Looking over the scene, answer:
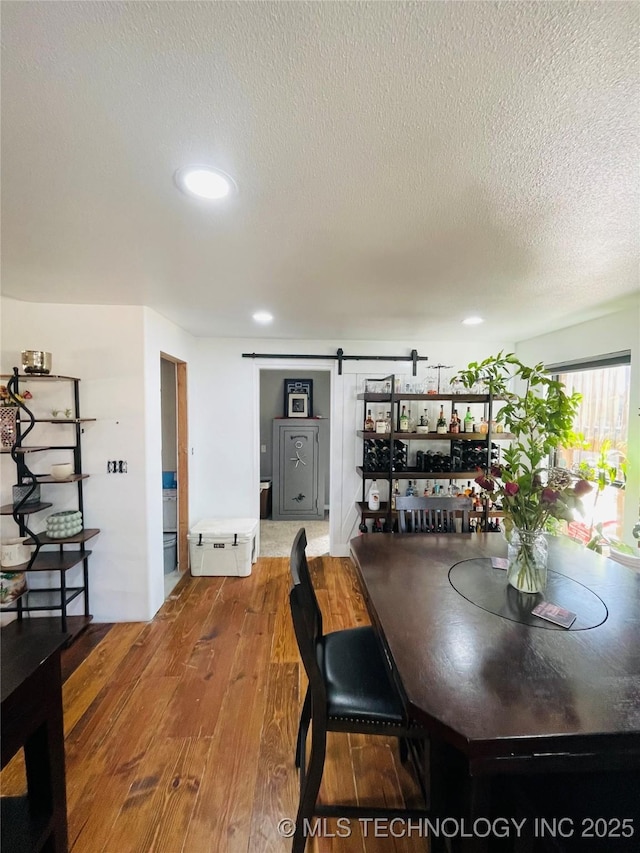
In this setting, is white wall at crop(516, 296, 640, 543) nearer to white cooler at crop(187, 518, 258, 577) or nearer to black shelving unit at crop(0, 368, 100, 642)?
white cooler at crop(187, 518, 258, 577)

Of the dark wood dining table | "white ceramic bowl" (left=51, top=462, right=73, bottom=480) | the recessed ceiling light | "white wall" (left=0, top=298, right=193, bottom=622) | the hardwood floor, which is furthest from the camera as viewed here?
"white wall" (left=0, top=298, right=193, bottom=622)

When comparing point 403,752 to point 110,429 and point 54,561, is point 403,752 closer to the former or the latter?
point 54,561

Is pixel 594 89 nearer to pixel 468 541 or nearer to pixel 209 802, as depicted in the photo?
pixel 468 541

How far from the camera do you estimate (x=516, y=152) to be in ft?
3.10

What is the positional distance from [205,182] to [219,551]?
3.00m

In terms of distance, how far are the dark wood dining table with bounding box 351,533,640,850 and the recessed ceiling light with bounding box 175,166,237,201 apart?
1.59m

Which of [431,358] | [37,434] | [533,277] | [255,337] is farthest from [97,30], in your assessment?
[431,358]

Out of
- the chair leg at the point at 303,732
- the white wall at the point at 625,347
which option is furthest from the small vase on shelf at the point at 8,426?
the white wall at the point at 625,347

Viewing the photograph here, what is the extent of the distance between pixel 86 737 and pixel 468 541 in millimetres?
2257

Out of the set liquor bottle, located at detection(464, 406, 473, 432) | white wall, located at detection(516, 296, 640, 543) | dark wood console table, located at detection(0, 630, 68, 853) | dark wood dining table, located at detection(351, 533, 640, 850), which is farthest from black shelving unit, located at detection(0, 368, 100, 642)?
white wall, located at detection(516, 296, 640, 543)

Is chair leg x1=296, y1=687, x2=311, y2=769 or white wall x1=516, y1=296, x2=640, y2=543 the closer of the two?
chair leg x1=296, y1=687, x2=311, y2=769

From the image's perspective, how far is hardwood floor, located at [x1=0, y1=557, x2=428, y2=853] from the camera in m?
1.28

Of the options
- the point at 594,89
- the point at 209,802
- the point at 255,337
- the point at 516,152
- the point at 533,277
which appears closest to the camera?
the point at 594,89

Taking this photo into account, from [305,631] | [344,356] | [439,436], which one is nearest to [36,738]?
[305,631]
